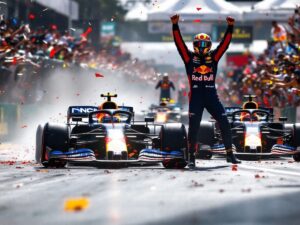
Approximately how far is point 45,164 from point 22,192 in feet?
14.7

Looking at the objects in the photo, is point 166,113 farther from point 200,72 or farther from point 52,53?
point 200,72

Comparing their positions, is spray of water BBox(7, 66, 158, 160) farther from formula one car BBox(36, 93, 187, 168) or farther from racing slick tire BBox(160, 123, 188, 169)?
racing slick tire BBox(160, 123, 188, 169)

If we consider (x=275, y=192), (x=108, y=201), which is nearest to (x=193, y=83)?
(x=275, y=192)

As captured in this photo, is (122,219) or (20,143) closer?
(122,219)

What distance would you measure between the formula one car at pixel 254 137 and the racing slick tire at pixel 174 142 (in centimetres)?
256

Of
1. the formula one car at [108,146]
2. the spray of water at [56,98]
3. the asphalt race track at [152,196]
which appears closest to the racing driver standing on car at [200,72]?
the formula one car at [108,146]

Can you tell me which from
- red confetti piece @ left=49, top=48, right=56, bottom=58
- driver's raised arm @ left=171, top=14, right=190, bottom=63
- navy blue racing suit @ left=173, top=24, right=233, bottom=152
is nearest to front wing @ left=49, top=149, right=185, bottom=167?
navy blue racing suit @ left=173, top=24, right=233, bottom=152

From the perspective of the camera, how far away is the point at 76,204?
8531mm

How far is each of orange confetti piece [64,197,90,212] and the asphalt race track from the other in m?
0.06

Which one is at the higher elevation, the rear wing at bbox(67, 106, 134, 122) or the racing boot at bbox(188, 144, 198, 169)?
the rear wing at bbox(67, 106, 134, 122)

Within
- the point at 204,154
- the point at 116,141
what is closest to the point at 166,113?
the point at 204,154

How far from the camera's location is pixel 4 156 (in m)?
19.3

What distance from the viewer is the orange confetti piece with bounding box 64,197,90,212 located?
8184mm

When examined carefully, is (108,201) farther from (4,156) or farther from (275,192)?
(4,156)
